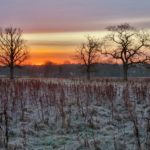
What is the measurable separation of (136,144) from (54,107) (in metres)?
4.97

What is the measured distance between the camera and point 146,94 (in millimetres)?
15719

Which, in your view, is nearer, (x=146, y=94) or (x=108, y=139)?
(x=108, y=139)

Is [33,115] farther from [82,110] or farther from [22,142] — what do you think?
[22,142]

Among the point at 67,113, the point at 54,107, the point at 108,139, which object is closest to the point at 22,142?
the point at 108,139

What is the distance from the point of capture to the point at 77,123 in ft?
36.2

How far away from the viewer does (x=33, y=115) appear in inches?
479

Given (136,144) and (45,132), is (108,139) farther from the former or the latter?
(45,132)

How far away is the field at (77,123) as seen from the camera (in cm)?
893

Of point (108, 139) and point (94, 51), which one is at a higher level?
point (94, 51)

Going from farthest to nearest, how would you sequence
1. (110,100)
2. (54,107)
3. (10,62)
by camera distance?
(10,62) < (110,100) < (54,107)

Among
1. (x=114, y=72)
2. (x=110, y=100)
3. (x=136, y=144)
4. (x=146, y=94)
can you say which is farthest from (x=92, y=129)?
(x=114, y=72)

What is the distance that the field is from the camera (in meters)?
8.93

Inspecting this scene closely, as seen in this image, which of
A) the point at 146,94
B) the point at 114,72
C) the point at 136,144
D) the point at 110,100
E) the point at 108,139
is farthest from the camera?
the point at 114,72

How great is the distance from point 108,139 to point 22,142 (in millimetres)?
1855
